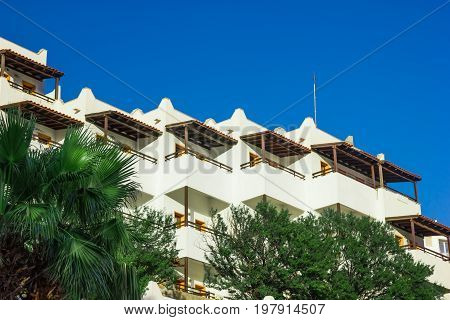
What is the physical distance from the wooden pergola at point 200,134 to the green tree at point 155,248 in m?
6.17

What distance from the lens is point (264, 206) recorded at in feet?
141

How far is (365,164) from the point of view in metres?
57.8

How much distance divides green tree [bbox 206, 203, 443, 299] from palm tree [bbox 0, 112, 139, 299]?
17.9 m

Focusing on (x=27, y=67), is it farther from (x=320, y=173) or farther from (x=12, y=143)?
(x=12, y=143)

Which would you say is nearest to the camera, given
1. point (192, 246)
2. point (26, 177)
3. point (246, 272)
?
point (26, 177)

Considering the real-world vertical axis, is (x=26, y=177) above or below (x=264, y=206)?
below

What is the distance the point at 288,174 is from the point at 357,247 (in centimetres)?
1039

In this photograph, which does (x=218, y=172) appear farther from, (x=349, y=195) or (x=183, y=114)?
(x=349, y=195)

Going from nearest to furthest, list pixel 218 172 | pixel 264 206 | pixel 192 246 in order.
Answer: pixel 264 206, pixel 192 246, pixel 218 172

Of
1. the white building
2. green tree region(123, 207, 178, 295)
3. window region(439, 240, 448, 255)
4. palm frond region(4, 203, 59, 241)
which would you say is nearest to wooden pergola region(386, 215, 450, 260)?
the white building

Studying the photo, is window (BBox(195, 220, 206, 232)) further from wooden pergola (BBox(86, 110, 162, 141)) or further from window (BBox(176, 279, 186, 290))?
wooden pergola (BBox(86, 110, 162, 141))

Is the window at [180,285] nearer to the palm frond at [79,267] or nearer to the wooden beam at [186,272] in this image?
the wooden beam at [186,272]

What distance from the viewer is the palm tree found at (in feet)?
67.1
